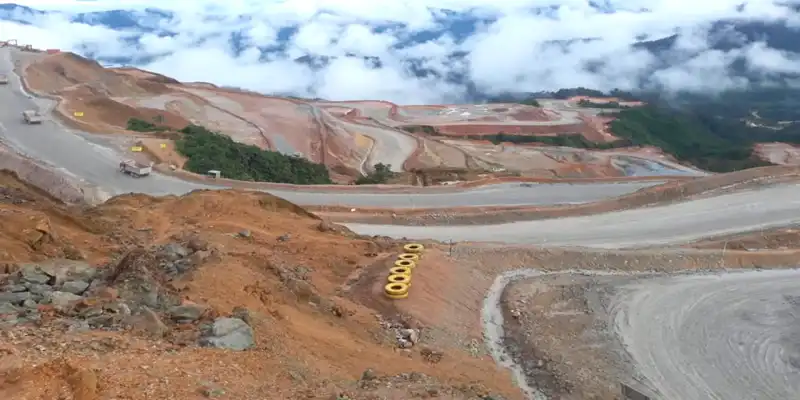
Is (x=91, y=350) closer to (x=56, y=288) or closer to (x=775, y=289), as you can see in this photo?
(x=56, y=288)

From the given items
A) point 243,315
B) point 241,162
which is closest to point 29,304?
point 243,315

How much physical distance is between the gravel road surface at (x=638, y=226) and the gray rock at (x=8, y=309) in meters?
16.4

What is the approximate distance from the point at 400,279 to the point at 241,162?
73.1ft

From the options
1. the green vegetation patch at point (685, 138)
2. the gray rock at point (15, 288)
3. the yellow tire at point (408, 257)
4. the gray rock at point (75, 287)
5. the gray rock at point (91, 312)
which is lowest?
the green vegetation patch at point (685, 138)

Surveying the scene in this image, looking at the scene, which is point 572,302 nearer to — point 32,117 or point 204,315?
point 204,315

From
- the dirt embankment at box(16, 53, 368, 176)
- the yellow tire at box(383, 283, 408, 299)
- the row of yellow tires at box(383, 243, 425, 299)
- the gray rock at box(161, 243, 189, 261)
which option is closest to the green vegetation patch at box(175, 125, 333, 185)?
the dirt embankment at box(16, 53, 368, 176)

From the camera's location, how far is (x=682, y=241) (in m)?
26.7

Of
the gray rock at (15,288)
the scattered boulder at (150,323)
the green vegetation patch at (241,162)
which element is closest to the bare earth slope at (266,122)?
the green vegetation patch at (241,162)

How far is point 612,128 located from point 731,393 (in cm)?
7510

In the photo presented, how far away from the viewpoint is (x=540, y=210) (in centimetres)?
2917

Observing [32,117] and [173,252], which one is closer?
[173,252]

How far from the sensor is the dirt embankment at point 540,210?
1116 inches

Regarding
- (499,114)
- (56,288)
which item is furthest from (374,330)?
(499,114)

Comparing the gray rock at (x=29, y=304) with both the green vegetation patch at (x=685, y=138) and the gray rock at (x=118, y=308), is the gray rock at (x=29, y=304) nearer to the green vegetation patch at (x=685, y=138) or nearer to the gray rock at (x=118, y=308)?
the gray rock at (x=118, y=308)
